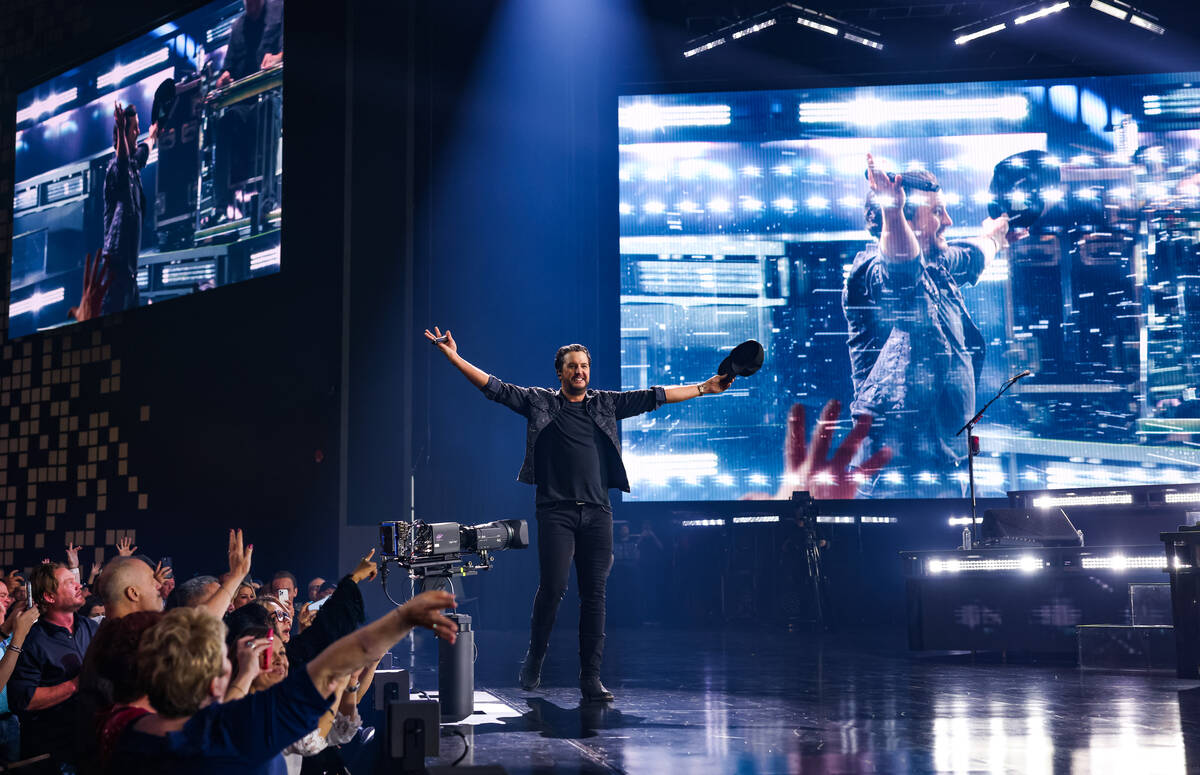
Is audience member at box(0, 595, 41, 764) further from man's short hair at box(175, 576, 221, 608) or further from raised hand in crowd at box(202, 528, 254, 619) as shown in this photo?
raised hand in crowd at box(202, 528, 254, 619)

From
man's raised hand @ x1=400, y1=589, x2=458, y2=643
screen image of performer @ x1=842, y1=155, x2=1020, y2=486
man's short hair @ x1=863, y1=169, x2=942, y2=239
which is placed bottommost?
man's raised hand @ x1=400, y1=589, x2=458, y2=643

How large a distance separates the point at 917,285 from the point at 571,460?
5906 mm

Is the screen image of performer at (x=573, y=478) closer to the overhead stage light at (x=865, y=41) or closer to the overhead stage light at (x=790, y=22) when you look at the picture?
the overhead stage light at (x=790, y=22)

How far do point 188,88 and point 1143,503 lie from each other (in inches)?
359

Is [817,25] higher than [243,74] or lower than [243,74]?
higher

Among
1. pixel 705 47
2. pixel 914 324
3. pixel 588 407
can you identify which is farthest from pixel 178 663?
pixel 705 47

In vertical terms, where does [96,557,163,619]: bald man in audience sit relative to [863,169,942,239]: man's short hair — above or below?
below

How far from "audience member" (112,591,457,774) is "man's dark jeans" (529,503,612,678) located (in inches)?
105

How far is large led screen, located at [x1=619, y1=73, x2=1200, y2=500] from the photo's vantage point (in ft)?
29.5

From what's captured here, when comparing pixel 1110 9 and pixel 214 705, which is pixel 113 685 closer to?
pixel 214 705

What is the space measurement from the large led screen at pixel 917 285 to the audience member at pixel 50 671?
21.5 ft

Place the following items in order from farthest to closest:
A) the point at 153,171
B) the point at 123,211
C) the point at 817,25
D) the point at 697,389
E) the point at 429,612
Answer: the point at 123,211 < the point at 153,171 < the point at 817,25 < the point at 697,389 < the point at 429,612

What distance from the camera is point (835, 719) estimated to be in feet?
12.7

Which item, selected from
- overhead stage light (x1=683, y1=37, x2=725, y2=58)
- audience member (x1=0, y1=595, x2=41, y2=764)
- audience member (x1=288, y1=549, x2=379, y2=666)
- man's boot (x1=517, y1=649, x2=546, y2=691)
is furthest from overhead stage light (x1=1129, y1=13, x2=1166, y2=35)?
audience member (x1=0, y1=595, x2=41, y2=764)
